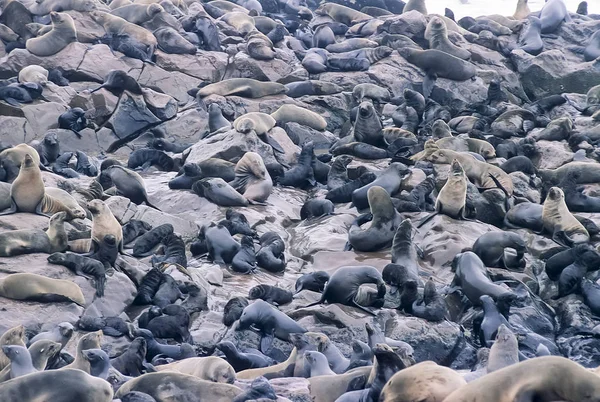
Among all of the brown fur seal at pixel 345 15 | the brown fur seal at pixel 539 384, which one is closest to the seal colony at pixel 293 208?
the brown fur seal at pixel 539 384

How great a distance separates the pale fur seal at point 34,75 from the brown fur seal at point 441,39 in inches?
338

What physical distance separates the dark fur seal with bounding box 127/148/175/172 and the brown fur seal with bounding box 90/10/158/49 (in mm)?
4417

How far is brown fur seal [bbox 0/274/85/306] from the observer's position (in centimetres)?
816

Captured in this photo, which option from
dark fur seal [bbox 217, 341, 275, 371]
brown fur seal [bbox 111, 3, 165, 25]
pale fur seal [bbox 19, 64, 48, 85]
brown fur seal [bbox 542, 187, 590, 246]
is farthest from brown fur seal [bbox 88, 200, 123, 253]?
brown fur seal [bbox 111, 3, 165, 25]

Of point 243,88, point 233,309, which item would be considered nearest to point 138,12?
point 243,88

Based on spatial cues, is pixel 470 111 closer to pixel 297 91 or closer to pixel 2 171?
pixel 297 91

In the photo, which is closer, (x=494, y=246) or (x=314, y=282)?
(x=314, y=282)

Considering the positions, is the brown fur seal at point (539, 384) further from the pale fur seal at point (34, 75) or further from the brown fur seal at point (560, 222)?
the pale fur seal at point (34, 75)

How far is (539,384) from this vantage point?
14.8ft

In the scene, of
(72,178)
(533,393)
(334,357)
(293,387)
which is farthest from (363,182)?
(533,393)

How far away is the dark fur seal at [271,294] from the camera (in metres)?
9.08

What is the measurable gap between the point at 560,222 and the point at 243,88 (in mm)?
7887

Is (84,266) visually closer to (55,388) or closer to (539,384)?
(55,388)

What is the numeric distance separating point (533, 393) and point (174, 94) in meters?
14.4
